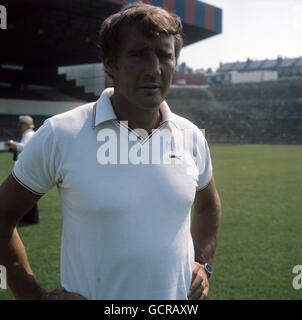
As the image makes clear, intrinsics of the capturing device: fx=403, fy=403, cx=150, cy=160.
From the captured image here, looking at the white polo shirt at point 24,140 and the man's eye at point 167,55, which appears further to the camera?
the white polo shirt at point 24,140

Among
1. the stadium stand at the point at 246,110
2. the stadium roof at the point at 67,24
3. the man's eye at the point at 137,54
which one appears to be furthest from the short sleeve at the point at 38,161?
the stadium stand at the point at 246,110

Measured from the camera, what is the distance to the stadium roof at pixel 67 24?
17.6 metres

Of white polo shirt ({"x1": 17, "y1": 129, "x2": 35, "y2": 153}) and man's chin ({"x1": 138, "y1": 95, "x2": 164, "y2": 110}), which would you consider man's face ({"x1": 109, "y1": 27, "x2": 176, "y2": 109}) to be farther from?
white polo shirt ({"x1": 17, "y1": 129, "x2": 35, "y2": 153})

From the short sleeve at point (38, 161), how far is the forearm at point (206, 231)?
0.76 m

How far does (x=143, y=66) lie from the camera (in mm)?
1504

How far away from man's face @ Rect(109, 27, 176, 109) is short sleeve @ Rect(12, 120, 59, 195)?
337 mm

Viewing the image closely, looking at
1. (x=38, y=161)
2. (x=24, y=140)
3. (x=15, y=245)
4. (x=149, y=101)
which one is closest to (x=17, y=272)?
(x=15, y=245)

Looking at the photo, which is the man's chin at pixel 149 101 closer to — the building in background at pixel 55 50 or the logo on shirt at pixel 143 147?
the logo on shirt at pixel 143 147

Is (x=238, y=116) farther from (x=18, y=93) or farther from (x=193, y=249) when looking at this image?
(x=193, y=249)

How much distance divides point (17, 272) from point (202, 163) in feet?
2.89

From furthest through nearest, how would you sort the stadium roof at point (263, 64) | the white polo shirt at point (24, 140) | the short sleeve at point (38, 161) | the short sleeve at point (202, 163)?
the stadium roof at point (263, 64), the white polo shirt at point (24, 140), the short sleeve at point (202, 163), the short sleeve at point (38, 161)

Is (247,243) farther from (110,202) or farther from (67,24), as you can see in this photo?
A: (67,24)
